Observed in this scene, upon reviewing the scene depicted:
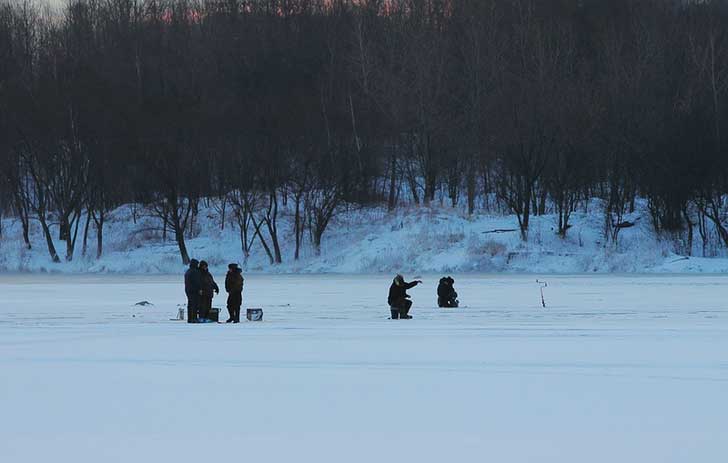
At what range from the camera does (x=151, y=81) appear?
76562 millimetres

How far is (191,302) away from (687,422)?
49.6 ft

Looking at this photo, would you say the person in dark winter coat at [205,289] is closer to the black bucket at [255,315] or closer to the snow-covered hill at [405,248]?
the black bucket at [255,315]

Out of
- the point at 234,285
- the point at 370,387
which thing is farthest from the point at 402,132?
the point at 370,387

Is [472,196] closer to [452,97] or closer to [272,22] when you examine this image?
[452,97]

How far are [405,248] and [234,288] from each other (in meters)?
30.8

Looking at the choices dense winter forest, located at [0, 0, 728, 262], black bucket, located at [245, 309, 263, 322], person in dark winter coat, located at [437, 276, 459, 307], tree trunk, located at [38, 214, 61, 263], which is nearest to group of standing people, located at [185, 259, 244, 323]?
black bucket, located at [245, 309, 263, 322]

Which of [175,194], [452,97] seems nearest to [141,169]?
[175,194]

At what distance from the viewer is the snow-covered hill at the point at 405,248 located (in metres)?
54.5

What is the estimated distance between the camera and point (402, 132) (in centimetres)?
6931

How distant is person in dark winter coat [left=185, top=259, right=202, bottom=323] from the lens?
25.7 metres

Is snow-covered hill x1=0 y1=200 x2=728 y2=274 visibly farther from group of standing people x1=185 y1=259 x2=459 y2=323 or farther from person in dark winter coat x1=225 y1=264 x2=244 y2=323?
person in dark winter coat x1=225 y1=264 x2=244 y2=323

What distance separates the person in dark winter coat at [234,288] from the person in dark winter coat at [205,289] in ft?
0.98

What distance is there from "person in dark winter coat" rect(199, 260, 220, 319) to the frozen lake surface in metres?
0.54

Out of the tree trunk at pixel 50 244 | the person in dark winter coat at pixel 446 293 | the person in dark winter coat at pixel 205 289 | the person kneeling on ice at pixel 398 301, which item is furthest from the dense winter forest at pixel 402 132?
the person in dark winter coat at pixel 205 289
